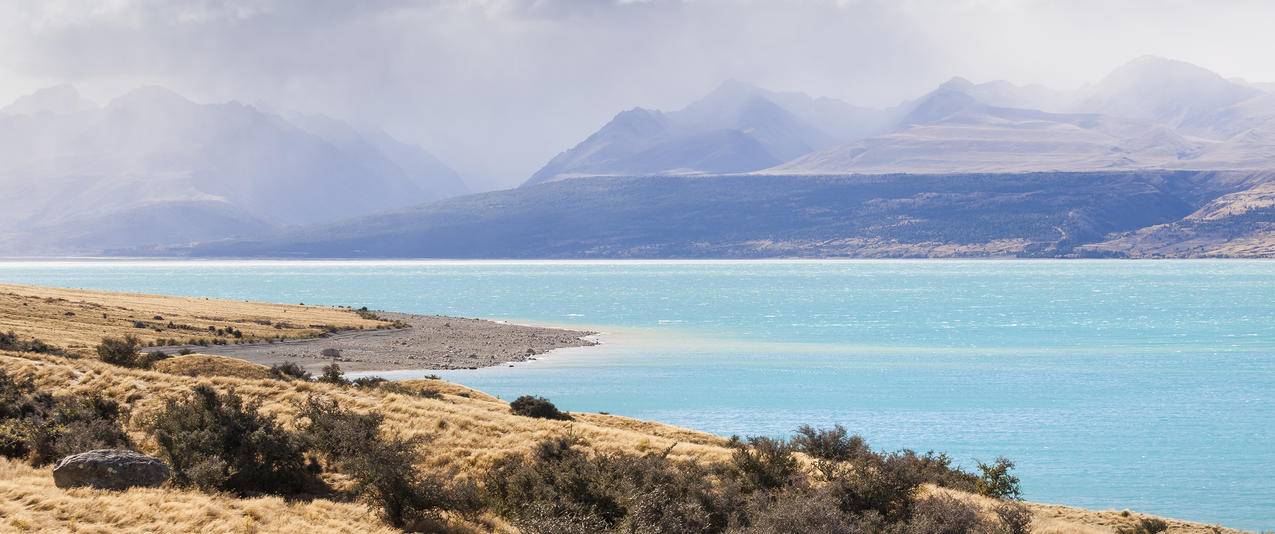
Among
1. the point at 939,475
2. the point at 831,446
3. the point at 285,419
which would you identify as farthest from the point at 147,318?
the point at 939,475

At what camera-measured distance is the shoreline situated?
63781mm

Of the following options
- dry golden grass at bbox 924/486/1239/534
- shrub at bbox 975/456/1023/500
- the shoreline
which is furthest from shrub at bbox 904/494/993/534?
the shoreline

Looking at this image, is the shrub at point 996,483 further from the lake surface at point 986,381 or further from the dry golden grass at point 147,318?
the dry golden grass at point 147,318

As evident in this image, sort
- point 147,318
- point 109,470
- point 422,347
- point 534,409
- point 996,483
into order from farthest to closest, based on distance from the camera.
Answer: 1. point 147,318
2. point 422,347
3. point 534,409
4. point 996,483
5. point 109,470

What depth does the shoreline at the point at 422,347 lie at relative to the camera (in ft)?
209

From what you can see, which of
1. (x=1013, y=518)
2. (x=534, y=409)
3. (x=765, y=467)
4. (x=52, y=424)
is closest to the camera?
(x=1013, y=518)

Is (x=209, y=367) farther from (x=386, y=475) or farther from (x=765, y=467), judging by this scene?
(x=765, y=467)

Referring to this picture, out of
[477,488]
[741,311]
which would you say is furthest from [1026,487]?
[741,311]

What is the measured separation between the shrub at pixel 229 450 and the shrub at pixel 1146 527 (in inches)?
698

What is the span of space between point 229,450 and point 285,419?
4428mm

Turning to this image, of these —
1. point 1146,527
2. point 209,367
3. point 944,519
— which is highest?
point 209,367

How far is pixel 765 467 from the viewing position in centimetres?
2384

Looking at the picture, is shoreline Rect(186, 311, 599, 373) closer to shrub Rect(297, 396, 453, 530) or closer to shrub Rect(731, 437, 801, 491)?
shrub Rect(297, 396, 453, 530)

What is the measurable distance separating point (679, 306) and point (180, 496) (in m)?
122
